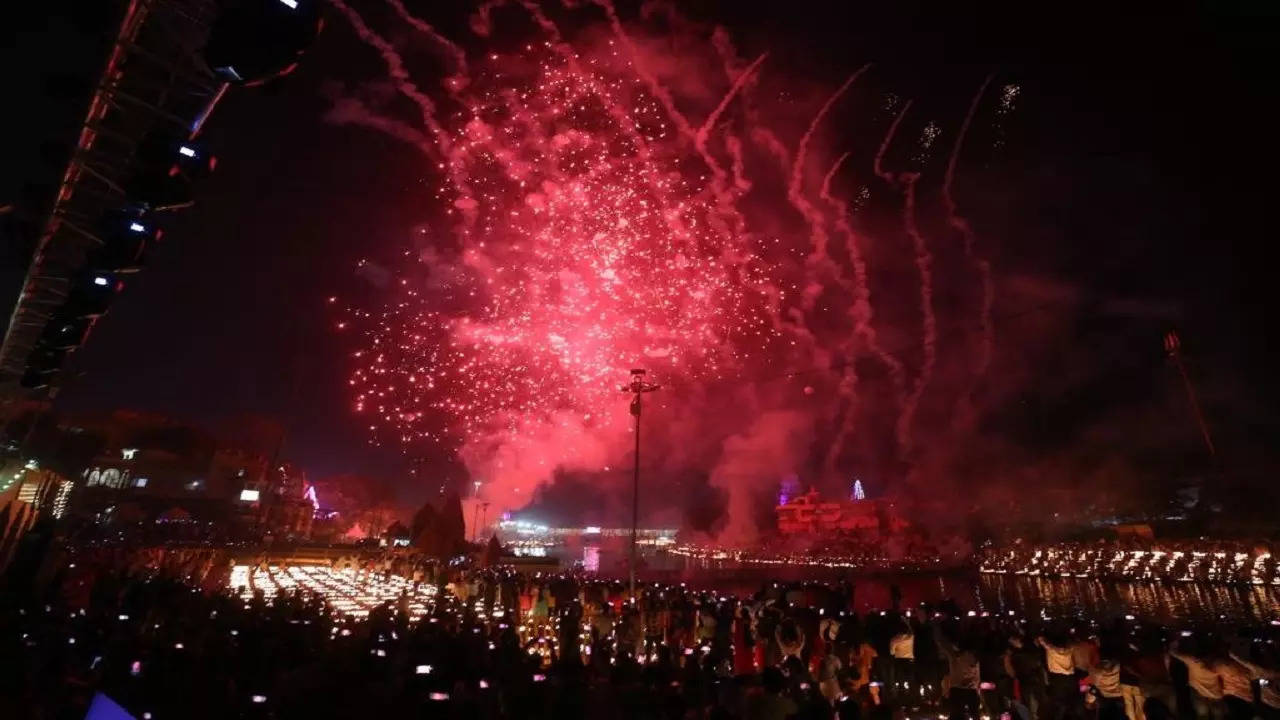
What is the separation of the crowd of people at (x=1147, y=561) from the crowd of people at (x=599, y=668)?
232 feet

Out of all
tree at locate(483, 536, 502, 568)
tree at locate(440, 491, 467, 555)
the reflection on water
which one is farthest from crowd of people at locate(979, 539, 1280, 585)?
tree at locate(440, 491, 467, 555)

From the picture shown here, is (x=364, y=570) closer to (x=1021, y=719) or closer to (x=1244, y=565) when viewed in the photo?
(x=1021, y=719)

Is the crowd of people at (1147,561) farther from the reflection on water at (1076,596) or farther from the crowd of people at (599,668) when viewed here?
the crowd of people at (599,668)

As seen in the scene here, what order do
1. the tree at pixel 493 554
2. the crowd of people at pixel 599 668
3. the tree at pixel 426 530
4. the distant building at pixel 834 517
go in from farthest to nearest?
the distant building at pixel 834 517 < the tree at pixel 426 530 < the tree at pixel 493 554 < the crowd of people at pixel 599 668

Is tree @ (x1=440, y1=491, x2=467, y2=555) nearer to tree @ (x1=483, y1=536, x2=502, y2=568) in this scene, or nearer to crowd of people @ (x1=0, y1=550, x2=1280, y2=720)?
tree @ (x1=483, y1=536, x2=502, y2=568)

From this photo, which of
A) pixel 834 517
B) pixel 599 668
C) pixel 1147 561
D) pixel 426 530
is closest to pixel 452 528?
pixel 426 530

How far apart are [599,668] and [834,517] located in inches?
5919

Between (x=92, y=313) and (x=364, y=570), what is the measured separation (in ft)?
110

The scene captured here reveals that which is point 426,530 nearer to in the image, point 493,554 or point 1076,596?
point 493,554

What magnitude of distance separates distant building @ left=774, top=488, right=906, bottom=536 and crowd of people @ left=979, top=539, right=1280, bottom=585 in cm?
3427

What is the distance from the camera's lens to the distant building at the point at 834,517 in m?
140

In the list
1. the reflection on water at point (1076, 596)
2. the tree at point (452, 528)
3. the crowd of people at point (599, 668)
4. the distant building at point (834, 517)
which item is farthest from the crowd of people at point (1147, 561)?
the tree at point (452, 528)

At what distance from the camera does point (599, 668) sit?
32.6 ft

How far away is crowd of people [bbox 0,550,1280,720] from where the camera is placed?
738cm
